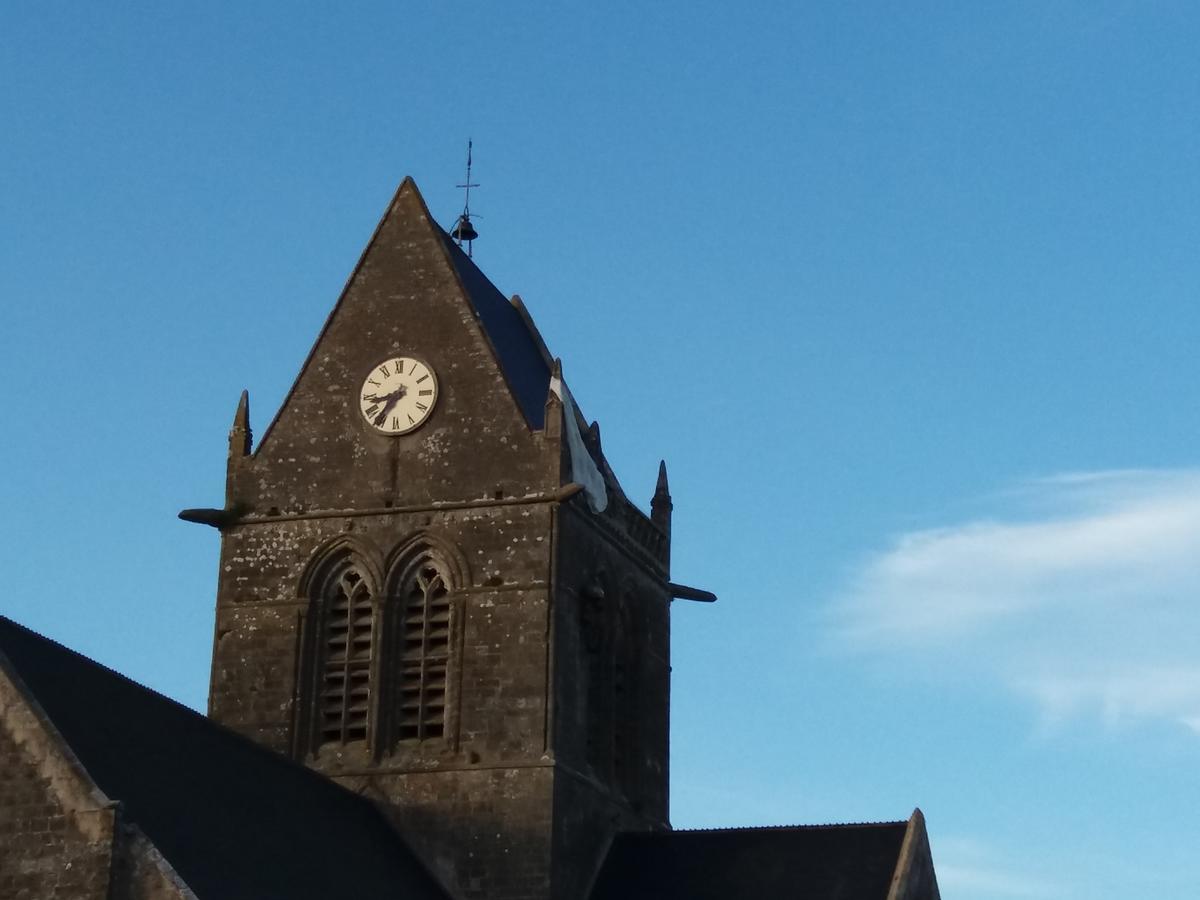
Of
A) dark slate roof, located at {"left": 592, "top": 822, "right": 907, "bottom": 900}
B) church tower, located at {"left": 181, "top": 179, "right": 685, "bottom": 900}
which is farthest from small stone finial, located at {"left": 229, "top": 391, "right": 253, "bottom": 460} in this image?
dark slate roof, located at {"left": 592, "top": 822, "right": 907, "bottom": 900}

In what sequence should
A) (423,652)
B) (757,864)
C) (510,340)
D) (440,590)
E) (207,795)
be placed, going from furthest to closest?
(510,340)
(440,590)
(423,652)
(757,864)
(207,795)

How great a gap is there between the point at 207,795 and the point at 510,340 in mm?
10672

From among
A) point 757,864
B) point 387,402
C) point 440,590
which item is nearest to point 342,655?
point 440,590

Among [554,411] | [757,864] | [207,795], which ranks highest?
[554,411]

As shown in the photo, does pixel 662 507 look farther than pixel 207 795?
Yes

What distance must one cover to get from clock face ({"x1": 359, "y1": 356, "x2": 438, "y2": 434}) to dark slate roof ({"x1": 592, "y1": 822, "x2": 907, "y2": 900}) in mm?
6580

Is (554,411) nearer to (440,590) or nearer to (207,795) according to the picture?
(440,590)

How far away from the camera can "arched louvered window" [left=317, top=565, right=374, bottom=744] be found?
3391cm

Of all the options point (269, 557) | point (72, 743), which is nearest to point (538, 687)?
point (269, 557)

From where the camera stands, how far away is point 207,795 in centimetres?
2802

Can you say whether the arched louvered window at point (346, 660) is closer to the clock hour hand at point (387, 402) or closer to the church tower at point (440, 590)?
the church tower at point (440, 590)

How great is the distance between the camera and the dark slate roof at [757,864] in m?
32.1

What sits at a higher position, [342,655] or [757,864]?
[342,655]

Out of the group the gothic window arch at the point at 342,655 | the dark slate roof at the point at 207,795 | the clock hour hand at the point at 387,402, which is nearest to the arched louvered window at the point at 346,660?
the gothic window arch at the point at 342,655
